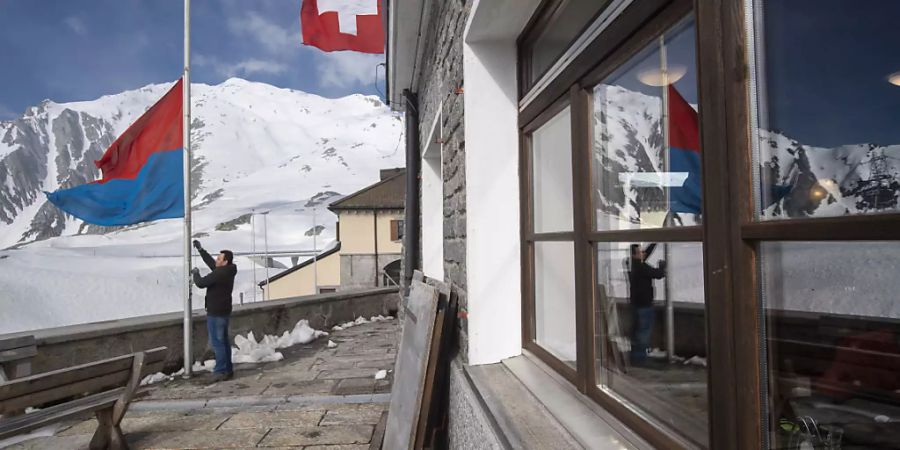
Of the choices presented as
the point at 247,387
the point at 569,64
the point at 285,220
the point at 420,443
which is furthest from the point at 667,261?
the point at 285,220

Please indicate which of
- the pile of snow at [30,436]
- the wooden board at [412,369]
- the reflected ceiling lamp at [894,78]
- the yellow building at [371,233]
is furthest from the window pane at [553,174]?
the yellow building at [371,233]

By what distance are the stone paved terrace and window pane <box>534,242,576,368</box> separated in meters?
2.25

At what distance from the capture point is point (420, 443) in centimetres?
275

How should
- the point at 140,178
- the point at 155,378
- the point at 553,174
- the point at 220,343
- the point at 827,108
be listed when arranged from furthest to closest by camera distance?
the point at 140,178, the point at 220,343, the point at 155,378, the point at 553,174, the point at 827,108

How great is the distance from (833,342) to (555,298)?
4.68 feet

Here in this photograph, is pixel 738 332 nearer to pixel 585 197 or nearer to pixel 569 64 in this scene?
pixel 585 197

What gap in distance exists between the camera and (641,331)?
152 centimetres

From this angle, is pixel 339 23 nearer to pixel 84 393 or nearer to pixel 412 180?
pixel 412 180

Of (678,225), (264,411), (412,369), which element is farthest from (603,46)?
(264,411)

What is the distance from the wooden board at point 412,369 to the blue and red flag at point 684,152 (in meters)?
1.69

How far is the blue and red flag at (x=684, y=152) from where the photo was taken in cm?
118

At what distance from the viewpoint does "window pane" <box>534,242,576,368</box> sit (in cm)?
209

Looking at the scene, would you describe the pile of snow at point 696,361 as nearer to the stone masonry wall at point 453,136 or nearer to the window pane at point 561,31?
the window pane at point 561,31

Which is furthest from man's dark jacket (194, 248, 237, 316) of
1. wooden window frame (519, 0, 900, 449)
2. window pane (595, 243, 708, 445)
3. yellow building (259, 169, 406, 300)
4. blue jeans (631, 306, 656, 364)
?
yellow building (259, 169, 406, 300)
